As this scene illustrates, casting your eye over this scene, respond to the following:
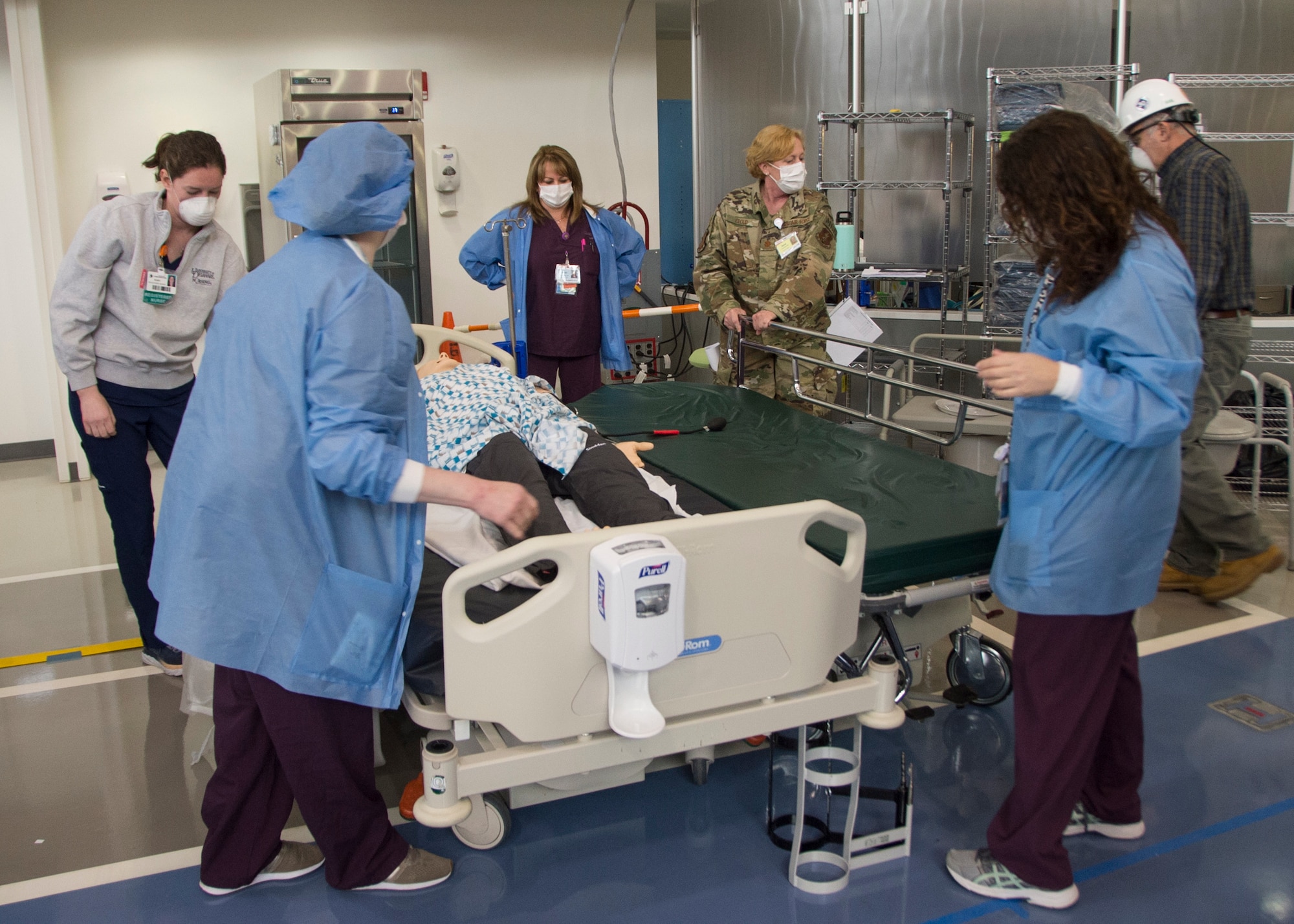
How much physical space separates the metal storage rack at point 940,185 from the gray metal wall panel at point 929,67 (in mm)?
121

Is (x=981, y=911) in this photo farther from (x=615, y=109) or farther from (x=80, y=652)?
(x=615, y=109)

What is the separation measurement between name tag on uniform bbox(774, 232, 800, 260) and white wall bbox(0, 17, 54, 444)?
4252 millimetres

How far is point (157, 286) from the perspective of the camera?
132 inches

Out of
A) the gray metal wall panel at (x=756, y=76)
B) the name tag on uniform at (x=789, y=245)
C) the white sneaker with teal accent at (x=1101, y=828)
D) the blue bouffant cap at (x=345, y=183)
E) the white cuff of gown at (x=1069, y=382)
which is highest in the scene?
the gray metal wall panel at (x=756, y=76)

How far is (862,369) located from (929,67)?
331cm

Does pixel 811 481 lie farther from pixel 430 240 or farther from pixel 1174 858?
pixel 430 240

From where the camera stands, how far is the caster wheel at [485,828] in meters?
2.55

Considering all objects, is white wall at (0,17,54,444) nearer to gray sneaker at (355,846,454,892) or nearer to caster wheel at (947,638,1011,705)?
gray sneaker at (355,846,454,892)

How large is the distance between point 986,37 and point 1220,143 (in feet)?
4.55

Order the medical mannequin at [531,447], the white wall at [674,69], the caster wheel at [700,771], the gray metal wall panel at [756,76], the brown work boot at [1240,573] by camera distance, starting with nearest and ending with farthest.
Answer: the caster wheel at [700,771] → the medical mannequin at [531,447] → the brown work boot at [1240,573] → the gray metal wall panel at [756,76] → the white wall at [674,69]

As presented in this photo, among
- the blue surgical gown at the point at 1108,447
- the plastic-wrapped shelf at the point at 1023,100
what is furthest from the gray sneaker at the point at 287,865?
the plastic-wrapped shelf at the point at 1023,100

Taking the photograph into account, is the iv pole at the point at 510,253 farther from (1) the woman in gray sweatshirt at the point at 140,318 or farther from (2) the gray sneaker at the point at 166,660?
(2) the gray sneaker at the point at 166,660

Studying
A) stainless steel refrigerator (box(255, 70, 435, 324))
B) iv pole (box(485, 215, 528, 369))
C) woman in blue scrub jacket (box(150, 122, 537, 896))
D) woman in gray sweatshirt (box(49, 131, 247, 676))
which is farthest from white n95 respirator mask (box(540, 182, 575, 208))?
woman in blue scrub jacket (box(150, 122, 537, 896))

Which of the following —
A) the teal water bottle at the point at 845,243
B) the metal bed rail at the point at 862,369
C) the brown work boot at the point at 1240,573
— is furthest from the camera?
the teal water bottle at the point at 845,243
